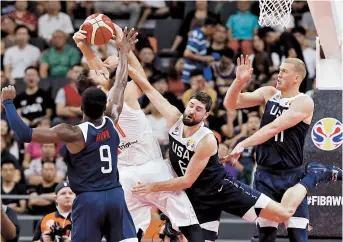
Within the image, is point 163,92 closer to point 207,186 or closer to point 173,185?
point 207,186

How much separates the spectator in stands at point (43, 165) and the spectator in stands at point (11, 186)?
0.30m

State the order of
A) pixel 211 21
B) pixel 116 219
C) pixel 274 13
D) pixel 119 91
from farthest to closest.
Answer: pixel 211 21
pixel 274 13
pixel 119 91
pixel 116 219

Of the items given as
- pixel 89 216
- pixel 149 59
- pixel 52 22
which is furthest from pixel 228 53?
pixel 89 216

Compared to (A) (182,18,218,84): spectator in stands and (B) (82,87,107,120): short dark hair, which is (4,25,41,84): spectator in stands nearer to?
(A) (182,18,218,84): spectator in stands

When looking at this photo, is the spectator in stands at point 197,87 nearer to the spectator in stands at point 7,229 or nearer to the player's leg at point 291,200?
the player's leg at point 291,200

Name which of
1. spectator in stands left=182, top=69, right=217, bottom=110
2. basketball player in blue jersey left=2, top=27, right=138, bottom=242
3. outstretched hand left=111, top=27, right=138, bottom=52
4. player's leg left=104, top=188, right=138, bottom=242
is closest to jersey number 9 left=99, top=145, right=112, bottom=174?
basketball player in blue jersey left=2, top=27, right=138, bottom=242

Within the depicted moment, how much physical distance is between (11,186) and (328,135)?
445 cm

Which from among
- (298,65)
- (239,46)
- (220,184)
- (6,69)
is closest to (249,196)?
(220,184)

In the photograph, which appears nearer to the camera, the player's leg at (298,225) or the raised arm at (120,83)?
the raised arm at (120,83)

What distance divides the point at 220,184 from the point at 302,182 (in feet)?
2.68

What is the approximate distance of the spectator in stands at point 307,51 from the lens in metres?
13.9

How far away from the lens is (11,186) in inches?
484

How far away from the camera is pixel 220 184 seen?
8.80m

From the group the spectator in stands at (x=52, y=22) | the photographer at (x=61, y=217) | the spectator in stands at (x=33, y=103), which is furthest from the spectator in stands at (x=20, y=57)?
the photographer at (x=61, y=217)
